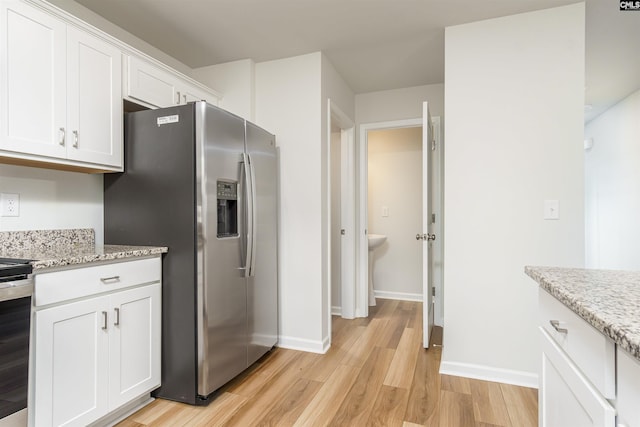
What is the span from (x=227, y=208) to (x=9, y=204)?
1143 mm

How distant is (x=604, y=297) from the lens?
0.82m

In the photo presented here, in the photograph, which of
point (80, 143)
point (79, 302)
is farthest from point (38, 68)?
point (79, 302)

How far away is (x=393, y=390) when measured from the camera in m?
2.15

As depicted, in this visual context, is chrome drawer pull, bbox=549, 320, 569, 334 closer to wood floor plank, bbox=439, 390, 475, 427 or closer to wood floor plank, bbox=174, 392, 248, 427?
wood floor plank, bbox=439, 390, 475, 427

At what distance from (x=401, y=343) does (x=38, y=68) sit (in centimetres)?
315

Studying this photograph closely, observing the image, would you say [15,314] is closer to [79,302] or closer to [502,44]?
[79,302]

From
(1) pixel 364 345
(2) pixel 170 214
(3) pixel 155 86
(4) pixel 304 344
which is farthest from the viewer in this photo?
(1) pixel 364 345

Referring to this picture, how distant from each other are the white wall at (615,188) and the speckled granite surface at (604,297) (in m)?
3.70

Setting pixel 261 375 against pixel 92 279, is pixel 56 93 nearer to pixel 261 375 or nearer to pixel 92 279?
pixel 92 279

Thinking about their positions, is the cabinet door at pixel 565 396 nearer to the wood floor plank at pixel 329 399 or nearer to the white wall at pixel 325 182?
the wood floor plank at pixel 329 399

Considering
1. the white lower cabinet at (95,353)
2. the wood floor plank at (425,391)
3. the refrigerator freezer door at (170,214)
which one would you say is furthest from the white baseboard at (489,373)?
the white lower cabinet at (95,353)

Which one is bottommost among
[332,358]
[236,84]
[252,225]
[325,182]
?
[332,358]

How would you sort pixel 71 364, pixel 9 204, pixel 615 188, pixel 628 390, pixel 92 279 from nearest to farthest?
pixel 628 390 → pixel 71 364 → pixel 92 279 → pixel 9 204 → pixel 615 188

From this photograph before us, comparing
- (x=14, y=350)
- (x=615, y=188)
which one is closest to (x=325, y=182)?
(x=14, y=350)
